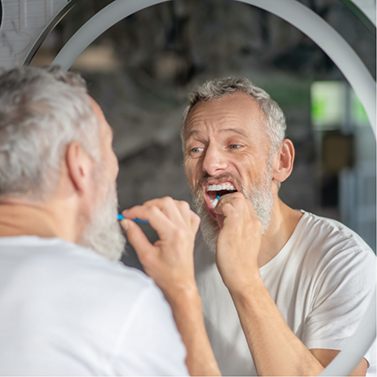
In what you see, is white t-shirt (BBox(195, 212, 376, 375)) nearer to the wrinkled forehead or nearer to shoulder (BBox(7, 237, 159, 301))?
the wrinkled forehead

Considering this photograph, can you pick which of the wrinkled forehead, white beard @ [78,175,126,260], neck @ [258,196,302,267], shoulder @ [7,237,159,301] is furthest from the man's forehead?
shoulder @ [7,237,159,301]

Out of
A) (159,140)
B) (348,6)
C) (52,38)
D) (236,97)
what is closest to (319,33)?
(348,6)

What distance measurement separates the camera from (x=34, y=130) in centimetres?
43

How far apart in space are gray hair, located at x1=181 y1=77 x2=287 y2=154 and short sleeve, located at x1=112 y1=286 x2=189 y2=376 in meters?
0.39

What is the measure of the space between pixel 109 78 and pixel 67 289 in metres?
0.46

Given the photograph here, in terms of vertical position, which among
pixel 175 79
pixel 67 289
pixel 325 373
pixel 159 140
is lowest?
pixel 325 373

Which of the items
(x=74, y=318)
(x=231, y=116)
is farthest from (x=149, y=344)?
(x=231, y=116)

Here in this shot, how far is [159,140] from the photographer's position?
0.72 meters

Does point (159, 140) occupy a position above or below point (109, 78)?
below

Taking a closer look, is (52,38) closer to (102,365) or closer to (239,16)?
(239,16)

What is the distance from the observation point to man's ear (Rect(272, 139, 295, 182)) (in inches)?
25.9

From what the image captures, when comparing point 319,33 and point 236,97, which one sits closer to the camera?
point 319,33

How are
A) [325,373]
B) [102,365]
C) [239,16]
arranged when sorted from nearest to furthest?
[102,365] → [325,373] → [239,16]

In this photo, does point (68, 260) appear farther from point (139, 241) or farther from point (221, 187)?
point (221, 187)
